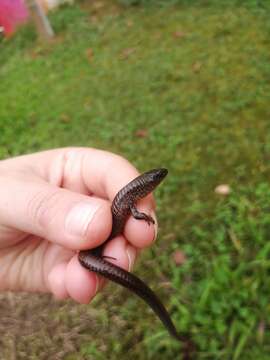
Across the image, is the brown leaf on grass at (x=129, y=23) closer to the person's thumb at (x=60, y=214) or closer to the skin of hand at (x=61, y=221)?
the skin of hand at (x=61, y=221)

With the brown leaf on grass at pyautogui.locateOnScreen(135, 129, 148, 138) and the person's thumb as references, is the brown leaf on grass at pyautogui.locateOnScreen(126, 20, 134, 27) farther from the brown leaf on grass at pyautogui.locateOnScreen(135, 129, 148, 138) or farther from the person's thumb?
the person's thumb

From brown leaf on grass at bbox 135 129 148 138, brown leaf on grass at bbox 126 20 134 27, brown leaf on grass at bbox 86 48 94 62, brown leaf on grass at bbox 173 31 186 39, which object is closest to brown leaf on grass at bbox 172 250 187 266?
brown leaf on grass at bbox 135 129 148 138

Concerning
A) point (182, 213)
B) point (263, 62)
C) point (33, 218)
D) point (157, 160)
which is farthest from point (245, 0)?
point (33, 218)

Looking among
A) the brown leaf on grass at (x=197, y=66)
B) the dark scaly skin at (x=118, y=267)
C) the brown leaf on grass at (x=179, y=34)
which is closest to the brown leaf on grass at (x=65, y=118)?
the brown leaf on grass at (x=197, y=66)

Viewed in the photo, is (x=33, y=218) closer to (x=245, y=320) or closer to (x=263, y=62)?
(x=245, y=320)

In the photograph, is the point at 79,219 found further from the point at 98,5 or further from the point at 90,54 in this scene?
the point at 98,5

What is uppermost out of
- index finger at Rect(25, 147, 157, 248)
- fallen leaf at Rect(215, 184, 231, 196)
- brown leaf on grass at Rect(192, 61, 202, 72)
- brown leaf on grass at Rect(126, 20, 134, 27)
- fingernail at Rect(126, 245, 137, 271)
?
index finger at Rect(25, 147, 157, 248)
